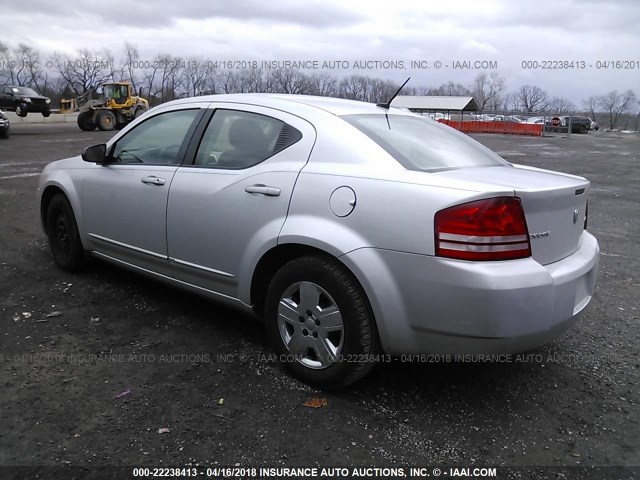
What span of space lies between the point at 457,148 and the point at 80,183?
2.95 metres

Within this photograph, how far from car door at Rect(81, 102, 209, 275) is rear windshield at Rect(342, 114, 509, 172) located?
4.09 feet

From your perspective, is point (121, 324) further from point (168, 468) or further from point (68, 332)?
point (168, 468)

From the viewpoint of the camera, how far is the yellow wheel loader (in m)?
28.2

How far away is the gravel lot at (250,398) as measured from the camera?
2.41m

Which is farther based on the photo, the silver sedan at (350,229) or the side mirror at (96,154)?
the side mirror at (96,154)

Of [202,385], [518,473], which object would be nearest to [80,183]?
[202,385]

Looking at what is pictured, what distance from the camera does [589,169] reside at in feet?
51.0

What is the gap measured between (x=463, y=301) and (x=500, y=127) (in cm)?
4550

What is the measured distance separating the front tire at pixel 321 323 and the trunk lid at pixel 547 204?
782 mm

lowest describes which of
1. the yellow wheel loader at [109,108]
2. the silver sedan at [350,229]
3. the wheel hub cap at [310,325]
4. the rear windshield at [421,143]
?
the wheel hub cap at [310,325]

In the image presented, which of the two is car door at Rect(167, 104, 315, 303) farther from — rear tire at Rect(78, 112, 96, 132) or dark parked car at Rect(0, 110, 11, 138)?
rear tire at Rect(78, 112, 96, 132)

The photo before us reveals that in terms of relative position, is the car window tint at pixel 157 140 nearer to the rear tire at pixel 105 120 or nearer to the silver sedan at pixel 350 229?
the silver sedan at pixel 350 229

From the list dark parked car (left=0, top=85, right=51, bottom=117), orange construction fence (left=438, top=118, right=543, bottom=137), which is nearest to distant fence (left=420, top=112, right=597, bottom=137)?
orange construction fence (left=438, top=118, right=543, bottom=137)

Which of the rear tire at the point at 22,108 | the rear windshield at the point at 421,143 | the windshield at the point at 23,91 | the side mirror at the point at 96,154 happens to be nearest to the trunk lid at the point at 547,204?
the rear windshield at the point at 421,143
